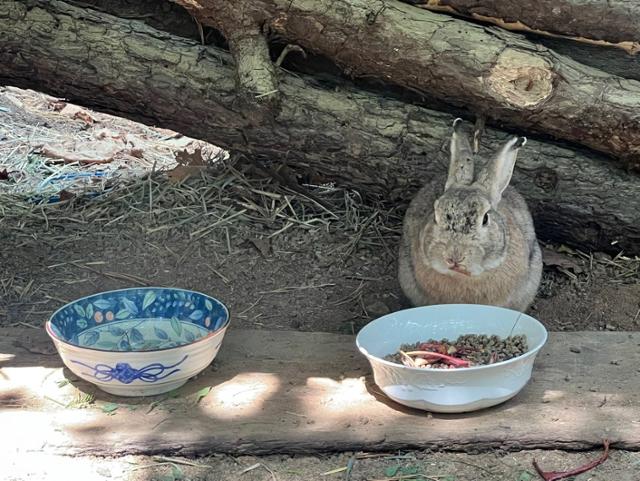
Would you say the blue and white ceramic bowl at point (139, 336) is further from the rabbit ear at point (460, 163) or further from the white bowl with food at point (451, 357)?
the rabbit ear at point (460, 163)

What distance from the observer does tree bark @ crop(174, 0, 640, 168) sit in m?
4.06

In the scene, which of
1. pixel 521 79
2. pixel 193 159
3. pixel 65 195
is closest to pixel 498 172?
pixel 521 79

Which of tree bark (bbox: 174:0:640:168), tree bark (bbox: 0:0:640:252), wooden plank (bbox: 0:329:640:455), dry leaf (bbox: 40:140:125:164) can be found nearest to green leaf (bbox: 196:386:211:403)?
wooden plank (bbox: 0:329:640:455)

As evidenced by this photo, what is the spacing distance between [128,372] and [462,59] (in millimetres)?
2038

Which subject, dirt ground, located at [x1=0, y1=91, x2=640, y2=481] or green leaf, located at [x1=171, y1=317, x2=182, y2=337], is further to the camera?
dirt ground, located at [x1=0, y1=91, x2=640, y2=481]

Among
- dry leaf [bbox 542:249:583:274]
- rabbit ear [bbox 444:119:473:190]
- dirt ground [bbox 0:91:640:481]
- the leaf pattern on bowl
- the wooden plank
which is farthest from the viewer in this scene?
dry leaf [bbox 542:249:583:274]

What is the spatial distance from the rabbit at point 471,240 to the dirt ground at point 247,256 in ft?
1.11

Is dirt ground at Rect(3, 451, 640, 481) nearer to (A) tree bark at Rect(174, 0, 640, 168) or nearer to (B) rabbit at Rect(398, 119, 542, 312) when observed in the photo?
(B) rabbit at Rect(398, 119, 542, 312)

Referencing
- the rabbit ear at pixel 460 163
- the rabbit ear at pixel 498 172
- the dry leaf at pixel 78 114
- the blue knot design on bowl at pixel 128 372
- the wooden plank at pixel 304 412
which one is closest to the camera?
the wooden plank at pixel 304 412

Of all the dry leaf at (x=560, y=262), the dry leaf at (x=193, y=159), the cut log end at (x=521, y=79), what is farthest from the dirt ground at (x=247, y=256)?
the cut log end at (x=521, y=79)

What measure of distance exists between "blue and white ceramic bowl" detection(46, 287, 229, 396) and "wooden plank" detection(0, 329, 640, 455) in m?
0.13

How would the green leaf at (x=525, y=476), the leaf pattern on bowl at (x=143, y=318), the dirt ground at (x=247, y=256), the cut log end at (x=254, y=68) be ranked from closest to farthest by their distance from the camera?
the green leaf at (x=525, y=476) → the leaf pattern on bowl at (x=143, y=318) → the cut log end at (x=254, y=68) → the dirt ground at (x=247, y=256)

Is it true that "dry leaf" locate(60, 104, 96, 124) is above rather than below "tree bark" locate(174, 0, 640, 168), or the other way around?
below

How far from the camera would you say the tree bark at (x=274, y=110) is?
4379 millimetres
